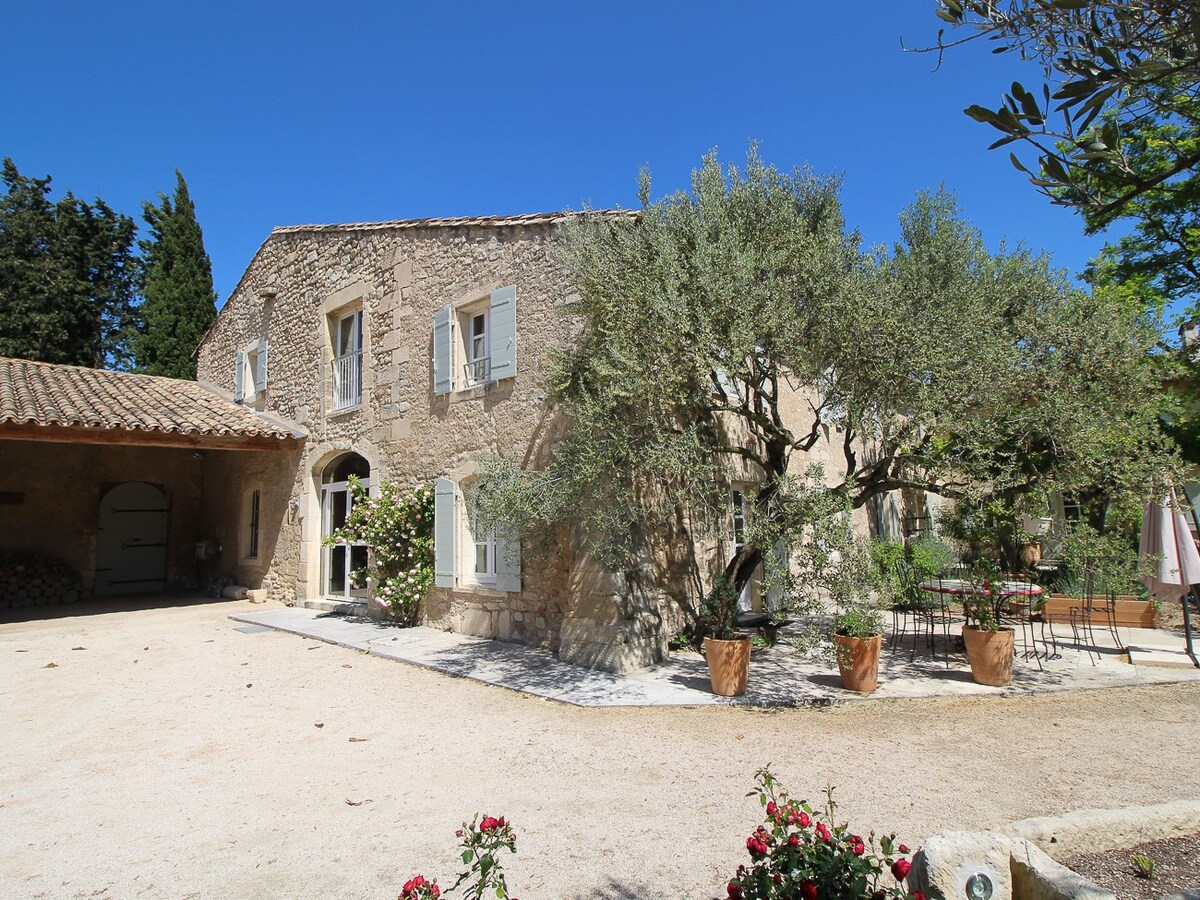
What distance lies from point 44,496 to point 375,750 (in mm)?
12075

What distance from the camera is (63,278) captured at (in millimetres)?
19609

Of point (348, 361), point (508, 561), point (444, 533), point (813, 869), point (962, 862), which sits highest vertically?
point (348, 361)

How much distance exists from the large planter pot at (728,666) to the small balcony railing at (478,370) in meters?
4.30

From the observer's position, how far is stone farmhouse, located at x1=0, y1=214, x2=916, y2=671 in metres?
7.49

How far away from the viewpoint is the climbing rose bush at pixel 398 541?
887 cm

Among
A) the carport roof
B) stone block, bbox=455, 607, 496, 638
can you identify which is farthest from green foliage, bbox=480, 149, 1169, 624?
the carport roof

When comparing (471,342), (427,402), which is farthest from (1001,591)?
(427,402)

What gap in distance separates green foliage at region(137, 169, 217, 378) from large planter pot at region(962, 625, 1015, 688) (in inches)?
788

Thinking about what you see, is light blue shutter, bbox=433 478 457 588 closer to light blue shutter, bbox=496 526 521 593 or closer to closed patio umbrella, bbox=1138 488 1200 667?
light blue shutter, bbox=496 526 521 593

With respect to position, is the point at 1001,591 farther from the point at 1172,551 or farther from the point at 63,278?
the point at 63,278

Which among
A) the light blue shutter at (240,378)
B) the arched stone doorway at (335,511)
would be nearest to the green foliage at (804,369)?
the arched stone doorway at (335,511)

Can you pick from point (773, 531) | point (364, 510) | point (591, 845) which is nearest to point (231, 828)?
point (591, 845)

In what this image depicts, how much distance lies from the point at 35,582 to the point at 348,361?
7167mm

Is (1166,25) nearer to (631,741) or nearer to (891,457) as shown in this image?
(891,457)
